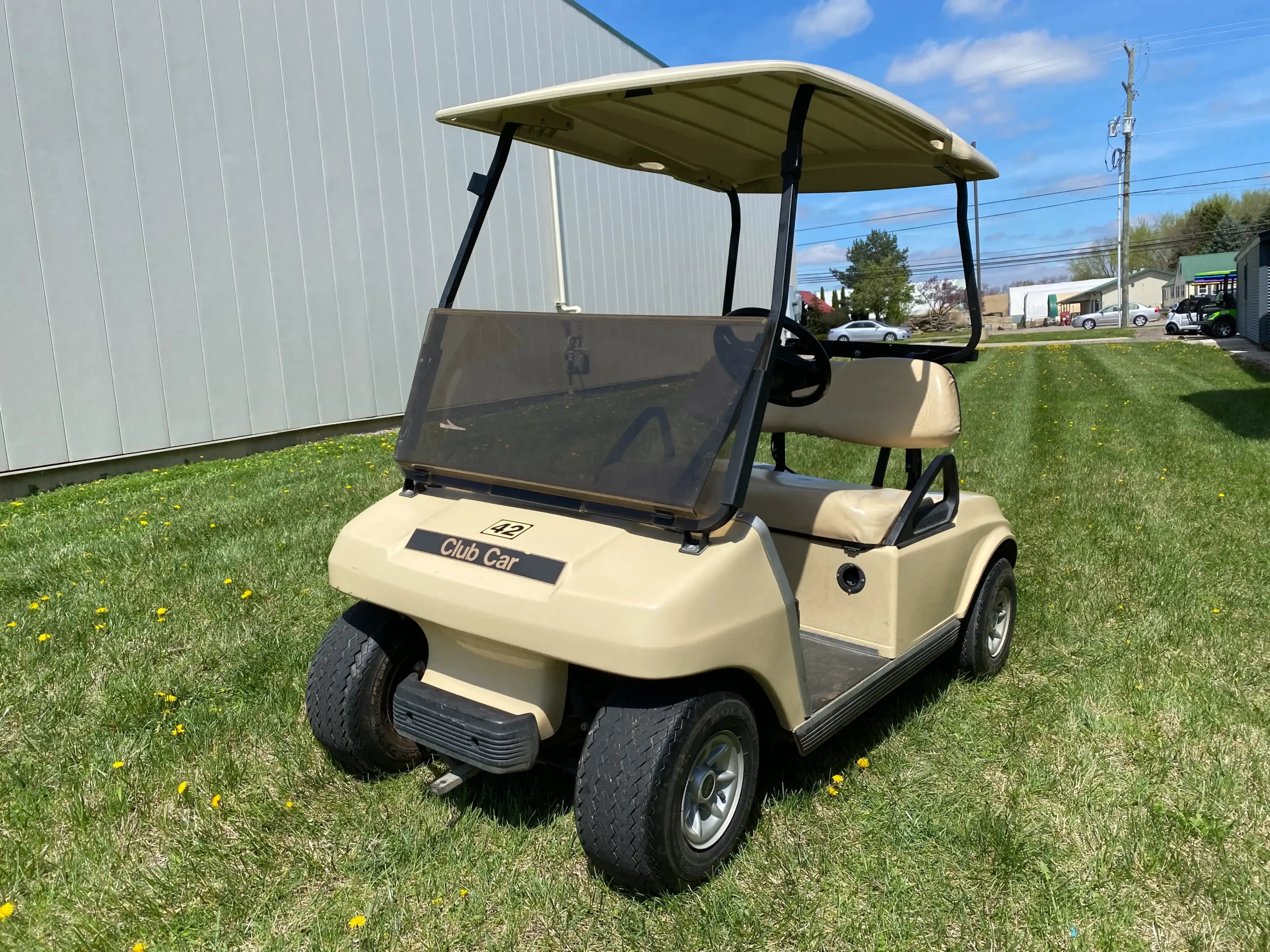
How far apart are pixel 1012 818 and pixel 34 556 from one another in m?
4.86

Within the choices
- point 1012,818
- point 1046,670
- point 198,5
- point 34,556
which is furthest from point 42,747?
point 198,5

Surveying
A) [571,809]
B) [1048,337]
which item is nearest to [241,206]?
[571,809]

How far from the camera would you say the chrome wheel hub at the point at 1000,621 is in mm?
3428

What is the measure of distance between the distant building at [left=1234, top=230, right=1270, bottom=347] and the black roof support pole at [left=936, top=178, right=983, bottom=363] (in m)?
17.6

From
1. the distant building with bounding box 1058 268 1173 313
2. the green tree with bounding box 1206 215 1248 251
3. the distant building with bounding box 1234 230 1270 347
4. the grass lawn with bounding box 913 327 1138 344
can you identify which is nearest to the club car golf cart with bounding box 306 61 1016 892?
the distant building with bounding box 1234 230 1270 347

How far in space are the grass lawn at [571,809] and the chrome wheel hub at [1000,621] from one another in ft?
0.44

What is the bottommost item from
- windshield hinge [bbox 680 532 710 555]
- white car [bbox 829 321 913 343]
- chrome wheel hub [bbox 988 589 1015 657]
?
chrome wheel hub [bbox 988 589 1015 657]

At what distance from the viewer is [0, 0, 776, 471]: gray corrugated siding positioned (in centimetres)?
668

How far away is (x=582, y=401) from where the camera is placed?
2.40 meters

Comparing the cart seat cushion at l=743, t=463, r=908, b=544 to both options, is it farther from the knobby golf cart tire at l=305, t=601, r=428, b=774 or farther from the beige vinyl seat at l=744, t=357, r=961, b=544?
the knobby golf cart tire at l=305, t=601, r=428, b=774

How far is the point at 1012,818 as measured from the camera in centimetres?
248

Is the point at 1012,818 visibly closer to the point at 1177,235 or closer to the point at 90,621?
the point at 90,621

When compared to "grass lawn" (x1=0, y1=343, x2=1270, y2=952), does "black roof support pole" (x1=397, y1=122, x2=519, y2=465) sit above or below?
above

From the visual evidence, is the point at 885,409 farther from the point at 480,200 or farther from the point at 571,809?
the point at 571,809
